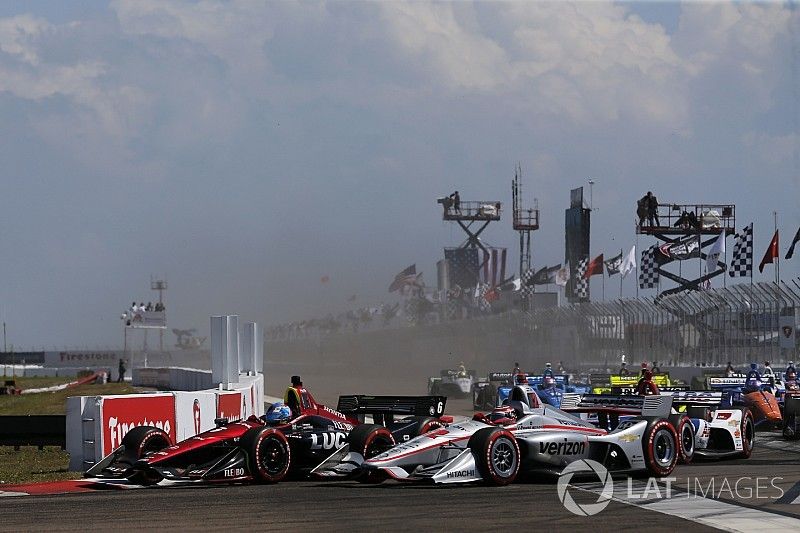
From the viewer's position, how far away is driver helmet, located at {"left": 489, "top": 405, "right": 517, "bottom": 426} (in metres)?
14.5

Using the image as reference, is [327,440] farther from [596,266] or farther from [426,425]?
[596,266]

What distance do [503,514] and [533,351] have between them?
1757 inches

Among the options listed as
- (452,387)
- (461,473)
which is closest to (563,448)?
(461,473)

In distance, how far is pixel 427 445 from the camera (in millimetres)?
14266

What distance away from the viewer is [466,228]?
90500 millimetres

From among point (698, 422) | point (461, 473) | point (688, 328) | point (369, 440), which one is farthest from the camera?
point (688, 328)

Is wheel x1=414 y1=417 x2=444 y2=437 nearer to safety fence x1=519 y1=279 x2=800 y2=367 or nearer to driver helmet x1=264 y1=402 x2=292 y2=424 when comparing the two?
driver helmet x1=264 y1=402 x2=292 y2=424

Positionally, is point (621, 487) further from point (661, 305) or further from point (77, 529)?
point (661, 305)

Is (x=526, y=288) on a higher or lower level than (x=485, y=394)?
higher

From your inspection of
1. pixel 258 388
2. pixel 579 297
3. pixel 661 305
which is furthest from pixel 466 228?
pixel 258 388

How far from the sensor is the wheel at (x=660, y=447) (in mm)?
14508

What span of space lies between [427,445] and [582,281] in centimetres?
4512

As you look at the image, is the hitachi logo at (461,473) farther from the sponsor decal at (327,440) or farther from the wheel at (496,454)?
the sponsor decal at (327,440)

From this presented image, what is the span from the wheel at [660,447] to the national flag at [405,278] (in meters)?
66.7
